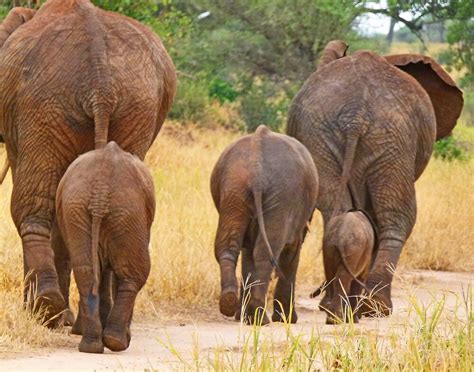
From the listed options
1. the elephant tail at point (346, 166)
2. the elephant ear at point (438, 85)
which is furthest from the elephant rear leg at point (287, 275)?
the elephant ear at point (438, 85)

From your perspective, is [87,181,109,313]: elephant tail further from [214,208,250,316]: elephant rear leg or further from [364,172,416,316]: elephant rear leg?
[364,172,416,316]: elephant rear leg

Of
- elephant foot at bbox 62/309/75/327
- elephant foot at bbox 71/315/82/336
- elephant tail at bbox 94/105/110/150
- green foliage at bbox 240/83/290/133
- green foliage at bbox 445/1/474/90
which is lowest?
green foliage at bbox 240/83/290/133

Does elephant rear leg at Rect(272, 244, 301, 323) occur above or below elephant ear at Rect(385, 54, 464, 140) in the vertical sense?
below

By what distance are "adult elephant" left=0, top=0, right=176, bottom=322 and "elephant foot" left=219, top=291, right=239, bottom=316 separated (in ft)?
3.17

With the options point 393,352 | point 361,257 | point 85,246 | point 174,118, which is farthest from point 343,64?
point 174,118

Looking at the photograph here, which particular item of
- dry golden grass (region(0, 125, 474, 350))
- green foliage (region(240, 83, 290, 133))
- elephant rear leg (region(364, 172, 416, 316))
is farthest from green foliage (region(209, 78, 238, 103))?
elephant rear leg (region(364, 172, 416, 316))

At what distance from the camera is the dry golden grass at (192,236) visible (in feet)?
26.7

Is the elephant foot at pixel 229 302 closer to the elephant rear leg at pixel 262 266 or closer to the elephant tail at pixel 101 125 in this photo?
the elephant rear leg at pixel 262 266

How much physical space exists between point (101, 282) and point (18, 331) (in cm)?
49

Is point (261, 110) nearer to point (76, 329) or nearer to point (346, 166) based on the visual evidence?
point (346, 166)

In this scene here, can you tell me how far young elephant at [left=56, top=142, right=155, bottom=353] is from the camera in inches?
258

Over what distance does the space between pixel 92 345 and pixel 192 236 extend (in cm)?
366

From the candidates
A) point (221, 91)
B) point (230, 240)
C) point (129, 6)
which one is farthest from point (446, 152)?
point (230, 240)

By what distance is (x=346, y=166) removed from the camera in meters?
8.79
